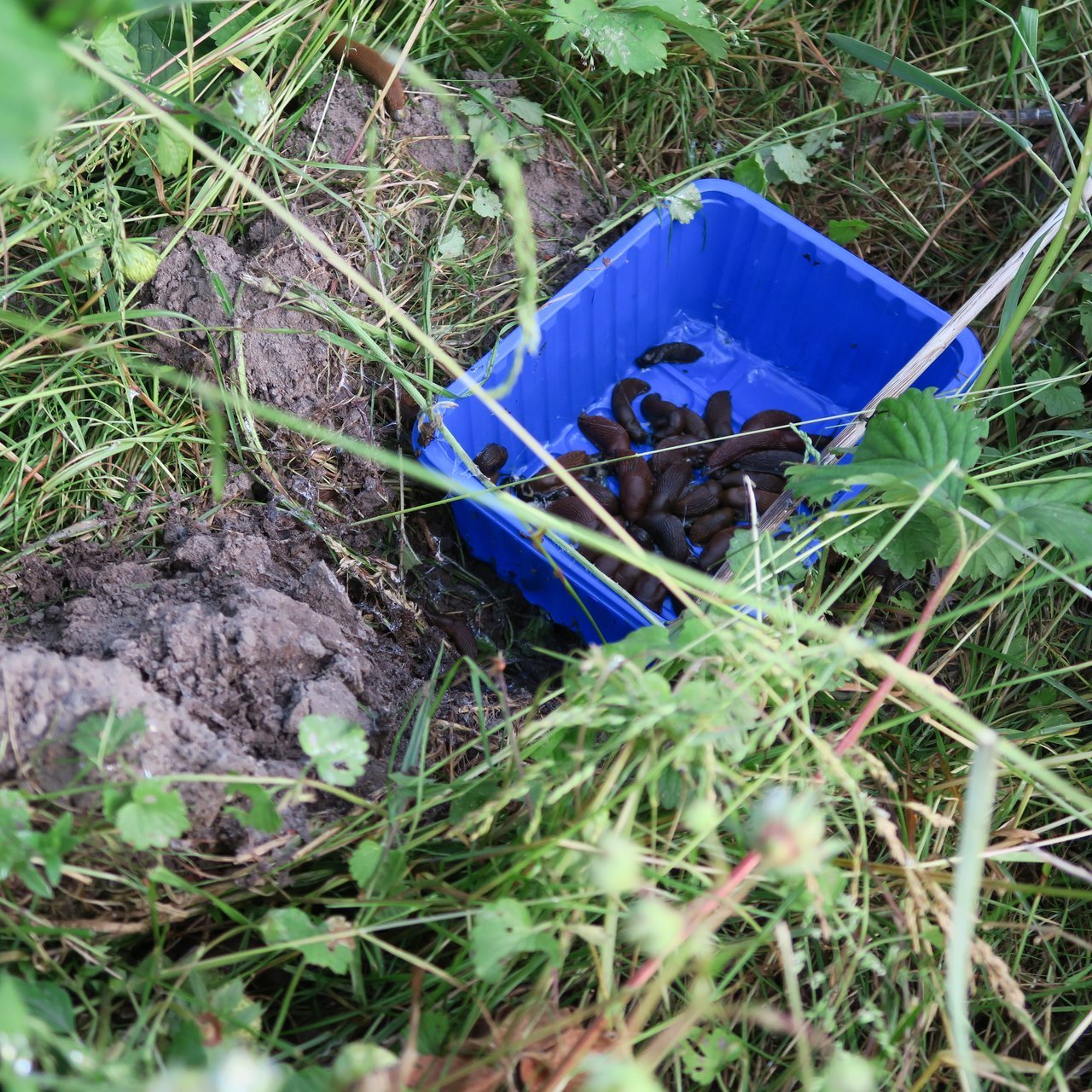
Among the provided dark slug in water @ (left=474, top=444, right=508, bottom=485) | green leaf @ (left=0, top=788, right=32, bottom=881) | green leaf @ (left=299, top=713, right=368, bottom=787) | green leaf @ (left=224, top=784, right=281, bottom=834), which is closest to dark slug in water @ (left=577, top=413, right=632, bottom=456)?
dark slug in water @ (left=474, top=444, right=508, bottom=485)

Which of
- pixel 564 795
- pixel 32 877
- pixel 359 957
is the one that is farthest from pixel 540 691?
pixel 32 877

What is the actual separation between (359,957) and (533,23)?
2.64 meters

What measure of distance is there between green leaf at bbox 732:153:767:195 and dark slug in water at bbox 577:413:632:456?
0.90 meters

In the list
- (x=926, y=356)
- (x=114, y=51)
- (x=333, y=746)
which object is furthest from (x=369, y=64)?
(x=333, y=746)

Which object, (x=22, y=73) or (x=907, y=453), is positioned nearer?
(x=22, y=73)

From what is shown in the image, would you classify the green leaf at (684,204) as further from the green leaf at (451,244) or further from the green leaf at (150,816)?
the green leaf at (150,816)

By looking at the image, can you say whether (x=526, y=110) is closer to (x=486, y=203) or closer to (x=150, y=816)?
(x=486, y=203)

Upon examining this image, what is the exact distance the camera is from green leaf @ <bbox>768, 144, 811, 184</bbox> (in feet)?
10.5

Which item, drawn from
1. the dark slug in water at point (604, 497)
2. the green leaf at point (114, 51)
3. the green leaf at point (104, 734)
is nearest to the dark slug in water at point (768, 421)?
the dark slug in water at point (604, 497)

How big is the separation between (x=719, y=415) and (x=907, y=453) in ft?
4.27

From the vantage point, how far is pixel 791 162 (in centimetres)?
322

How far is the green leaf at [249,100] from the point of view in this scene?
2.13 metres

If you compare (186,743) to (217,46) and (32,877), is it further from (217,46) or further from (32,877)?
(217,46)

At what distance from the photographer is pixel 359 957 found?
1530 millimetres
